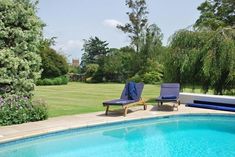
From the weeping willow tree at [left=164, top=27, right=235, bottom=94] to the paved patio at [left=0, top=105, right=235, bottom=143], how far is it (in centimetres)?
285

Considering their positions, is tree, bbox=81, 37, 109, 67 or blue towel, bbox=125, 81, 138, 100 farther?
tree, bbox=81, 37, 109, 67

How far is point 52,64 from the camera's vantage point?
109 ft

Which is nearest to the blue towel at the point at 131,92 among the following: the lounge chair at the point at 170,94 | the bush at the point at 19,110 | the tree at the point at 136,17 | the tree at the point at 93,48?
the lounge chair at the point at 170,94

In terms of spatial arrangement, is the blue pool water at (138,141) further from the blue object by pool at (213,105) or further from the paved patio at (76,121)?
the blue object by pool at (213,105)

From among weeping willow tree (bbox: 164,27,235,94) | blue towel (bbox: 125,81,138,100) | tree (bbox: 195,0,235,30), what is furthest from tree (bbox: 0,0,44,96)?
tree (bbox: 195,0,235,30)

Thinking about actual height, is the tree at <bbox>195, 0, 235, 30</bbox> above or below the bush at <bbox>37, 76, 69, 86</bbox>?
above

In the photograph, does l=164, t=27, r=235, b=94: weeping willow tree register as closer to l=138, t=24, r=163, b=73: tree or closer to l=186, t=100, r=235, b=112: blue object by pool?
l=186, t=100, r=235, b=112: blue object by pool

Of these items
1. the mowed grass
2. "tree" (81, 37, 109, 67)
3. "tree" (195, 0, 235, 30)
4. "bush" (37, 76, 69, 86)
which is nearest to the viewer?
the mowed grass

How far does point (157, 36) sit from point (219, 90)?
2395cm

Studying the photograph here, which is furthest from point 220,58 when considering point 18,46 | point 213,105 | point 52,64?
point 52,64

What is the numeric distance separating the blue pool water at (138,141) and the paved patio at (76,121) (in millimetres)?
152

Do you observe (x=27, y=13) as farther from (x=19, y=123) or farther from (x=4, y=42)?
(x=19, y=123)

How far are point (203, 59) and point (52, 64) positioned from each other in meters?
21.5

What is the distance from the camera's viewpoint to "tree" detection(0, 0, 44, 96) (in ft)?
33.6
